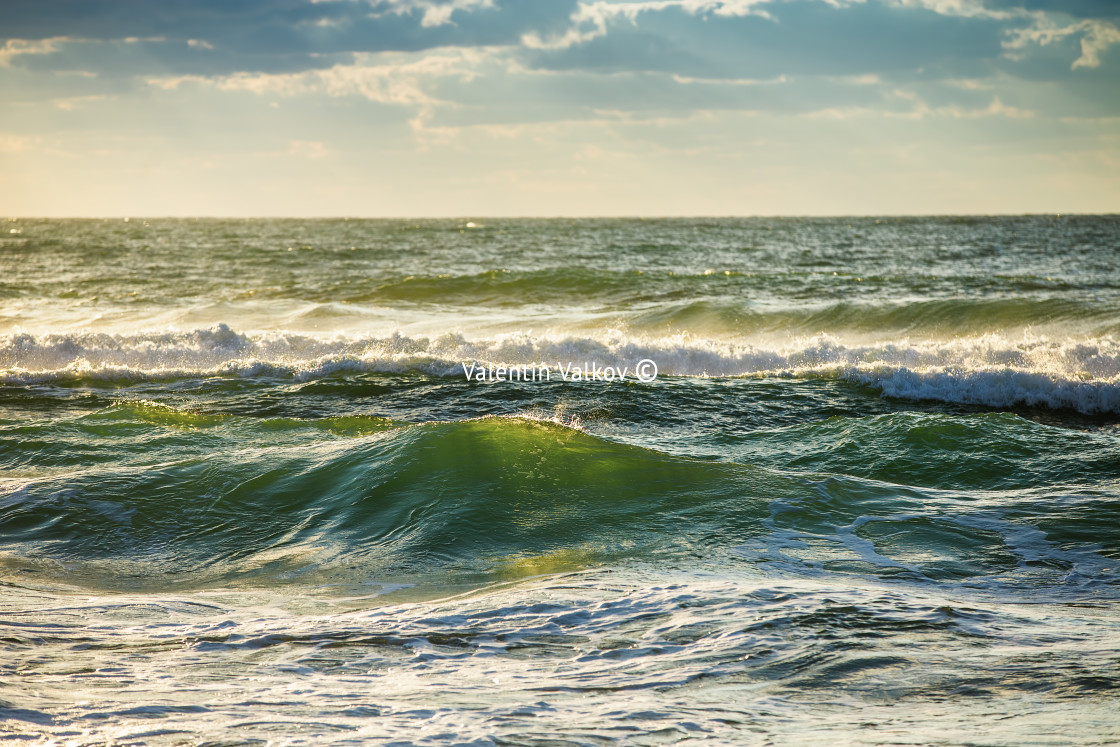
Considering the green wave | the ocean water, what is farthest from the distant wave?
the green wave

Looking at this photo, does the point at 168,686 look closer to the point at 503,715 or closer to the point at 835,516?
the point at 503,715

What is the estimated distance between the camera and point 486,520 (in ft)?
23.2

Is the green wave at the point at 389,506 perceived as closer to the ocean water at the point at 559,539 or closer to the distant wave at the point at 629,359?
the ocean water at the point at 559,539

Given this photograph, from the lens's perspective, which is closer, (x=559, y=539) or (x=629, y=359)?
(x=559, y=539)

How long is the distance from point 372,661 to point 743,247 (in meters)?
41.3

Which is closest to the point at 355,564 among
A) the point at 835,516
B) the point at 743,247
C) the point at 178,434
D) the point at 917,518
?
the point at 835,516

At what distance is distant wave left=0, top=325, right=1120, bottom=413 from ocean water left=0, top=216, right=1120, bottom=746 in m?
0.08

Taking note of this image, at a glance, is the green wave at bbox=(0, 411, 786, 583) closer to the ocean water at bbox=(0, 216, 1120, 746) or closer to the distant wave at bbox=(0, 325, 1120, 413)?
the ocean water at bbox=(0, 216, 1120, 746)

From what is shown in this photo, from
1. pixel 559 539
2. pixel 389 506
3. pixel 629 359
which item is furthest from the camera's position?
pixel 629 359

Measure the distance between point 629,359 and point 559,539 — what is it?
959 cm

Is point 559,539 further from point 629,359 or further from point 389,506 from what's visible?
point 629,359

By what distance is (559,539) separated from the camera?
670 cm

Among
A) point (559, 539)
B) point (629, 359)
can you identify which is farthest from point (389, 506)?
point (629, 359)

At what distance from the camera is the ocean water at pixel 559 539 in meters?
3.62
